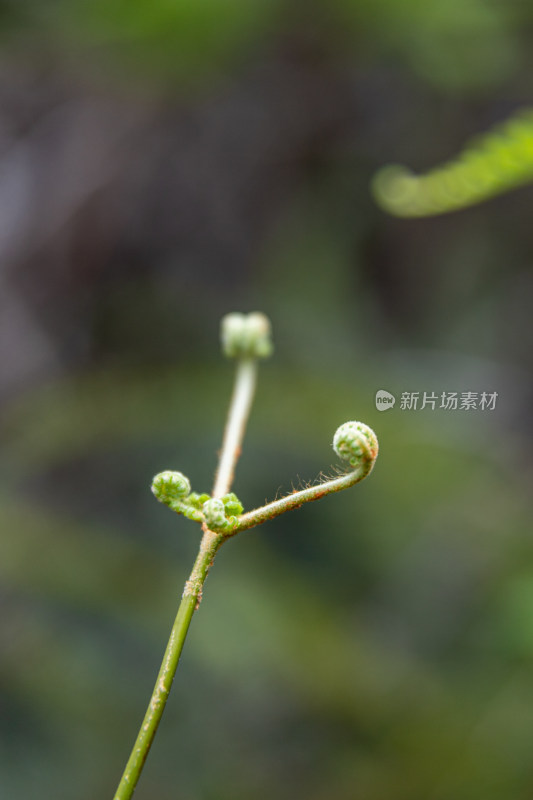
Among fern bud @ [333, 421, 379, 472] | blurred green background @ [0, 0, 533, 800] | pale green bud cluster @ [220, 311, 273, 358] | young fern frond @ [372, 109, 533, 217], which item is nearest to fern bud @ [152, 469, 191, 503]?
fern bud @ [333, 421, 379, 472]

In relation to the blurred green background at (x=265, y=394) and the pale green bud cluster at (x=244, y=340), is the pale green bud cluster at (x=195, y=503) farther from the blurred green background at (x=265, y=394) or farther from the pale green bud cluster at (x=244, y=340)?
the blurred green background at (x=265, y=394)

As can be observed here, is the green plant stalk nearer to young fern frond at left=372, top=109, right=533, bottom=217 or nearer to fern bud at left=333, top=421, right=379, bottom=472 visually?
fern bud at left=333, top=421, right=379, bottom=472

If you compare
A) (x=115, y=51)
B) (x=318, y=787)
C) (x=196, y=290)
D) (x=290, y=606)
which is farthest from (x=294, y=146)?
(x=318, y=787)

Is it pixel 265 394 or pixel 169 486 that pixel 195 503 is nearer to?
pixel 169 486

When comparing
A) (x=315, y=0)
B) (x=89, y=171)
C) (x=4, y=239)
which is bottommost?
(x=4, y=239)

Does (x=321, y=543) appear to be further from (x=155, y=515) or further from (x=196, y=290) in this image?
(x=196, y=290)
